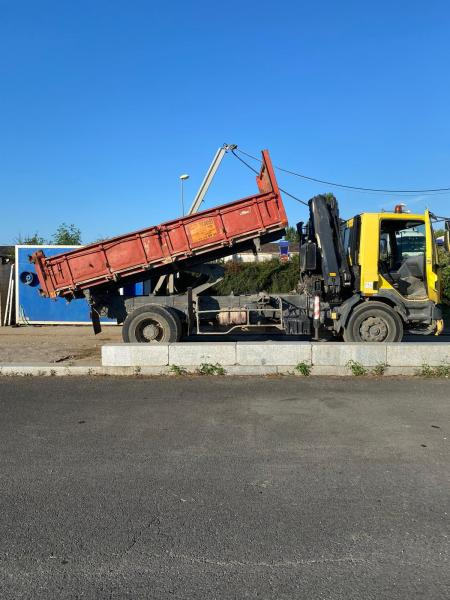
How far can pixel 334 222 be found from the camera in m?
9.79

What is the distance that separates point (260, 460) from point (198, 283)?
650 centimetres

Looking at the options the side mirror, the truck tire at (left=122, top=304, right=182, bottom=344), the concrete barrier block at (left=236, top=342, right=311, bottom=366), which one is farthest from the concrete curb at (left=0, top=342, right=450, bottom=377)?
the side mirror

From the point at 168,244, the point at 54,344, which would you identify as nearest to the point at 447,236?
the point at 168,244

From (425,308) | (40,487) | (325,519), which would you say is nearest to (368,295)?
(425,308)

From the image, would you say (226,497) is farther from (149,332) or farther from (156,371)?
(149,332)

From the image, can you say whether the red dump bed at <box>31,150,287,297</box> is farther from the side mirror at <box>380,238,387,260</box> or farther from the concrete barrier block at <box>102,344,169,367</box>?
the concrete barrier block at <box>102,344,169,367</box>

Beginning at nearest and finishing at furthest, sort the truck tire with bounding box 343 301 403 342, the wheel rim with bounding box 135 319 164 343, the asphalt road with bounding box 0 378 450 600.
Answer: the asphalt road with bounding box 0 378 450 600, the truck tire with bounding box 343 301 403 342, the wheel rim with bounding box 135 319 164 343

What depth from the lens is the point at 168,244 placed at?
9766mm

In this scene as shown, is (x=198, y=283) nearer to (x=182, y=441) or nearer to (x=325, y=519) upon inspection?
(x=182, y=441)

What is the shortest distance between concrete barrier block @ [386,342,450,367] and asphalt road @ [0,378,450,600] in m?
1.29

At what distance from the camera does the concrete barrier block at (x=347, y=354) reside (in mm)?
7699

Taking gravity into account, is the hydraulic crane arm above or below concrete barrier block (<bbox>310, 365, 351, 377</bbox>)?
above

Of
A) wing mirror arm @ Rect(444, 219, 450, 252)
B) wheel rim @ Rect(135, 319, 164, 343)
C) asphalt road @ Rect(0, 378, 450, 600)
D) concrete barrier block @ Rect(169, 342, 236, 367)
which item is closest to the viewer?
asphalt road @ Rect(0, 378, 450, 600)

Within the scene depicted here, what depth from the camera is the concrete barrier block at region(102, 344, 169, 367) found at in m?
7.85
